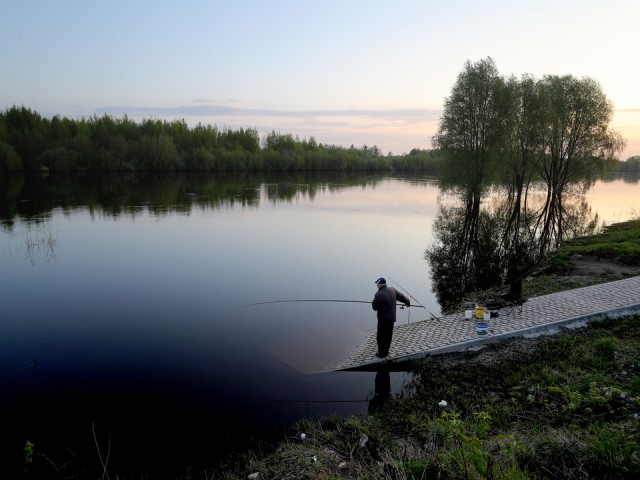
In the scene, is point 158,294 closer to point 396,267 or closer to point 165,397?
point 165,397

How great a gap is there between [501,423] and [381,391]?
2.99 metres

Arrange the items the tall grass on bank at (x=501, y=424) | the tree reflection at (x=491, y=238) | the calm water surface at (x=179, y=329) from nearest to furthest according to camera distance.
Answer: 1. the tall grass on bank at (x=501, y=424)
2. the calm water surface at (x=179, y=329)
3. the tree reflection at (x=491, y=238)

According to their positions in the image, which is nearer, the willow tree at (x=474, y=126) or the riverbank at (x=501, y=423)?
the riverbank at (x=501, y=423)

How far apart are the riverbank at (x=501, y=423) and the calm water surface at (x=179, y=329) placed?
1.15 meters

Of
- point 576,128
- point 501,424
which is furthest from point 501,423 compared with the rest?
point 576,128

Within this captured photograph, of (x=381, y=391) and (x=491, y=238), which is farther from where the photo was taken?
(x=491, y=238)

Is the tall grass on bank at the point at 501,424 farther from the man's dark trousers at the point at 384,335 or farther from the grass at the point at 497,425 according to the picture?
the man's dark trousers at the point at 384,335

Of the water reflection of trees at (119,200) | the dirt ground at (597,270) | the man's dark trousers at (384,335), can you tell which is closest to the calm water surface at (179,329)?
the man's dark trousers at (384,335)

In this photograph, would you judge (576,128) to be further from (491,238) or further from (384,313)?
(384,313)

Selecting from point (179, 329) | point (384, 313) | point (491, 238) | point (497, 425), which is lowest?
point (179, 329)

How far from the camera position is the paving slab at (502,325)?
11.5 meters

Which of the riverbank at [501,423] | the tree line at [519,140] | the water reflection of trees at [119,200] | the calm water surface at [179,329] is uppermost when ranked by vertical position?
the tree line at [519,140]

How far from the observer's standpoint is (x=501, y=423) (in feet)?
25.8

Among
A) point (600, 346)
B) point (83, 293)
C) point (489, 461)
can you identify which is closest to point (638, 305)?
point (600, 346)
